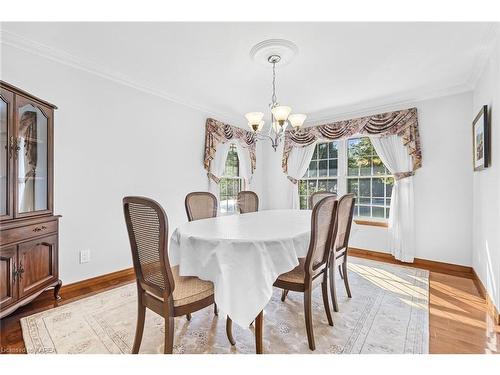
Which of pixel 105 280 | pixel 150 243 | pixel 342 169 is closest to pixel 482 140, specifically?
pixel 342 169

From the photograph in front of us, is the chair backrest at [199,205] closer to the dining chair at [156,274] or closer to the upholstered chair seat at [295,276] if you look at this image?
the dining chair at [156,274]

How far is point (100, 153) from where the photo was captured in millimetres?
2783

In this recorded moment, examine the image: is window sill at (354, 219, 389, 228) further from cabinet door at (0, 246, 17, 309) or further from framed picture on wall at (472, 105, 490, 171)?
cabinet door at (0, 246, 17, 309)

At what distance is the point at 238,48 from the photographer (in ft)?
7.34

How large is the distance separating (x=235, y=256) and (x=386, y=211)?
322 cm

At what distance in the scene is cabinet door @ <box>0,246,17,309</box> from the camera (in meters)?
1.80

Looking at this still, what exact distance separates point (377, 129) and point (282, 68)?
1.94m

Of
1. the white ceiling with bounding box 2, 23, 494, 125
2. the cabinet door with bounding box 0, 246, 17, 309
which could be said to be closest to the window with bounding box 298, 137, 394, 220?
the white ceiling with bounding box 2, 23, 494, 125

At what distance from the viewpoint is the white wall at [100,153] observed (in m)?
2.45

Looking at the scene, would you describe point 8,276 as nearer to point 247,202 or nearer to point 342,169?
point 247,202

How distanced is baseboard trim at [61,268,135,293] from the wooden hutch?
0.22m

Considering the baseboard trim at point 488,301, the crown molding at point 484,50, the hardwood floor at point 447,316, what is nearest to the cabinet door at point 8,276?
the hardwood floor at point 447,316

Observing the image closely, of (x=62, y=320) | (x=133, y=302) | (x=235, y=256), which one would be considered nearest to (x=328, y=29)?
(x=235, y=256)
